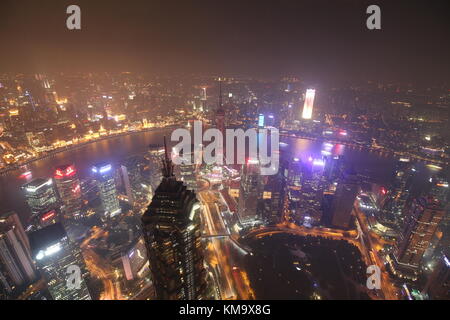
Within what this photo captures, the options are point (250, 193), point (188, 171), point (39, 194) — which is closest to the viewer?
point (39, 194)

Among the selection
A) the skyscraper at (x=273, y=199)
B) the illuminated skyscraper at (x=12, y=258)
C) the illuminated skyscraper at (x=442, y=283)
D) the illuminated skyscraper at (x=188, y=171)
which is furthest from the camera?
the illuminated skyscraper at (x=188, y=171)

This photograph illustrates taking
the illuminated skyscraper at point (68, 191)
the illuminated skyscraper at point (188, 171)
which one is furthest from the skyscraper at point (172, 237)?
the illuminated skyscraper at point (68, 191)

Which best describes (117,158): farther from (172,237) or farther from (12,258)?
(172,237)

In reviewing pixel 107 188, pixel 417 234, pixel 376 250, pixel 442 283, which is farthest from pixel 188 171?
pixel 442 283

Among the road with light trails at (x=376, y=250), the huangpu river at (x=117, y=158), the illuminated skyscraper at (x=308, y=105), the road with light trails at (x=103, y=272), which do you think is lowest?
the road with light trails at (x=103, y=272)

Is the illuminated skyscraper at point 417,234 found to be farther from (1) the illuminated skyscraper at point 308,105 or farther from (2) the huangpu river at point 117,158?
(1) the illuminated skyscraper at point 308,105
